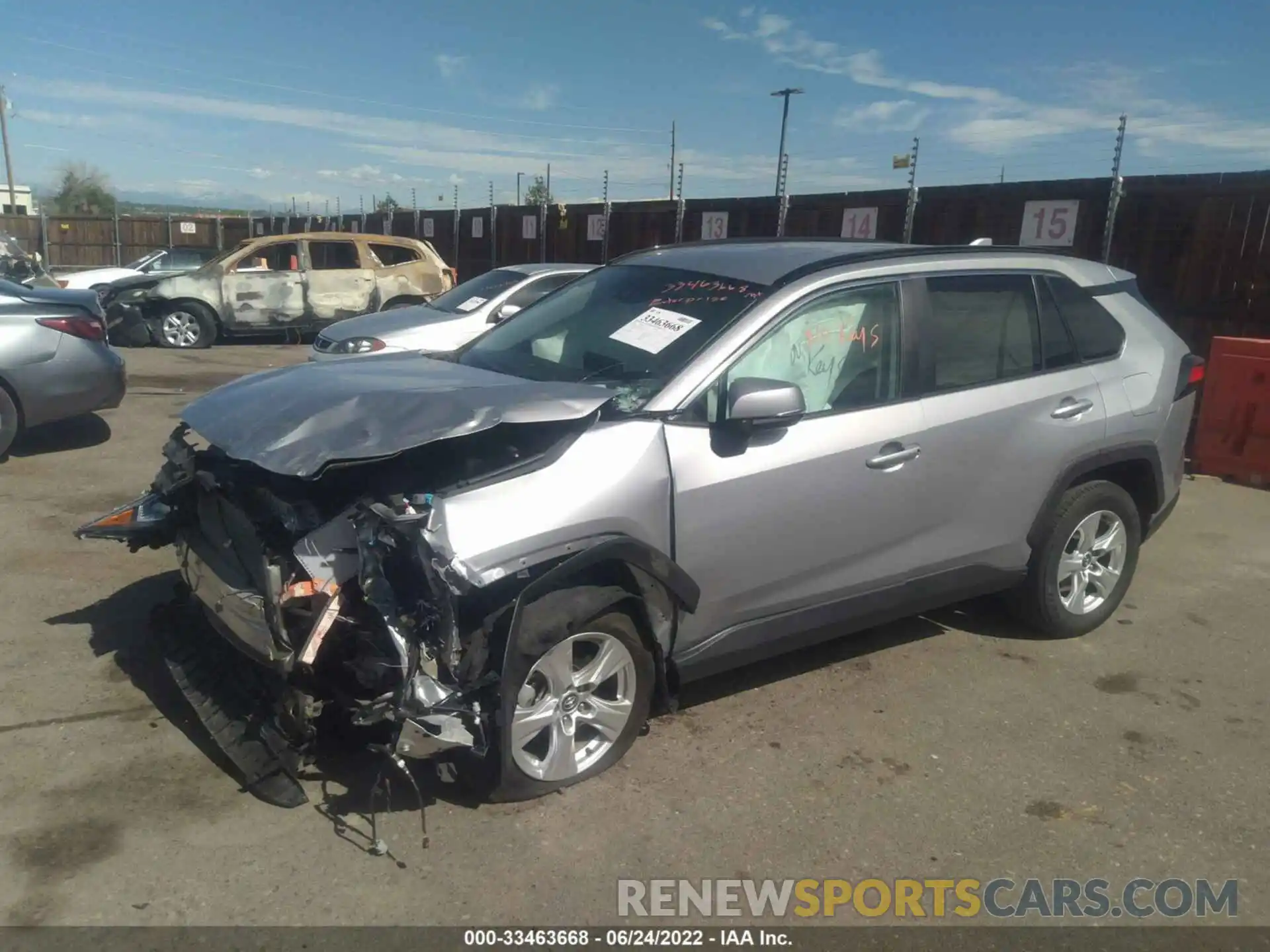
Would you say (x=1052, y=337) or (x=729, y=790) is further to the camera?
(x=1052, y=337)

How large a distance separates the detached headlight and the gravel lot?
15.2ft

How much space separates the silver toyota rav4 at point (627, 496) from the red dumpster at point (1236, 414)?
163 inches

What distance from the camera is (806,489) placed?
12.5ft

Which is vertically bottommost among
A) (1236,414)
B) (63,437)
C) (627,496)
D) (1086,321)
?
(63,437)

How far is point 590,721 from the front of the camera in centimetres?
351

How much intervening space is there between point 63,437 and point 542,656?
711 centimetres

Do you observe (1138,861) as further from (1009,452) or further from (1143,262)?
(1143,262)

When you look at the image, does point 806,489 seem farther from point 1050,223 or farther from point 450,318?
point 1050,223

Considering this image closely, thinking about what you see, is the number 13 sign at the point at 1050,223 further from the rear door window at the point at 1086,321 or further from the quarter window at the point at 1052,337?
the quarter window at the point at 1052,337

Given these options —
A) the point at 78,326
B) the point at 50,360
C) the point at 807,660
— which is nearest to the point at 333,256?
the point at 78,326

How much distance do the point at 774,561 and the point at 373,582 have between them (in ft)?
5.00

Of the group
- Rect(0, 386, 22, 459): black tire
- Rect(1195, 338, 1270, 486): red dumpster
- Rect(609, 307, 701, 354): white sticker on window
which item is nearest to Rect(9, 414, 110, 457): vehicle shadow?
Rect(0, 386, 22, 459): black tire

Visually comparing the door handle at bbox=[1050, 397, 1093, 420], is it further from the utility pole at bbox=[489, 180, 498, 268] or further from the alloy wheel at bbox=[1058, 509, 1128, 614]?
the utility pole at bbox=[489, 180, 498, 268]

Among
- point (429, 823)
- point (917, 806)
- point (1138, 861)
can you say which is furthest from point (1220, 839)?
point (429, 823)
